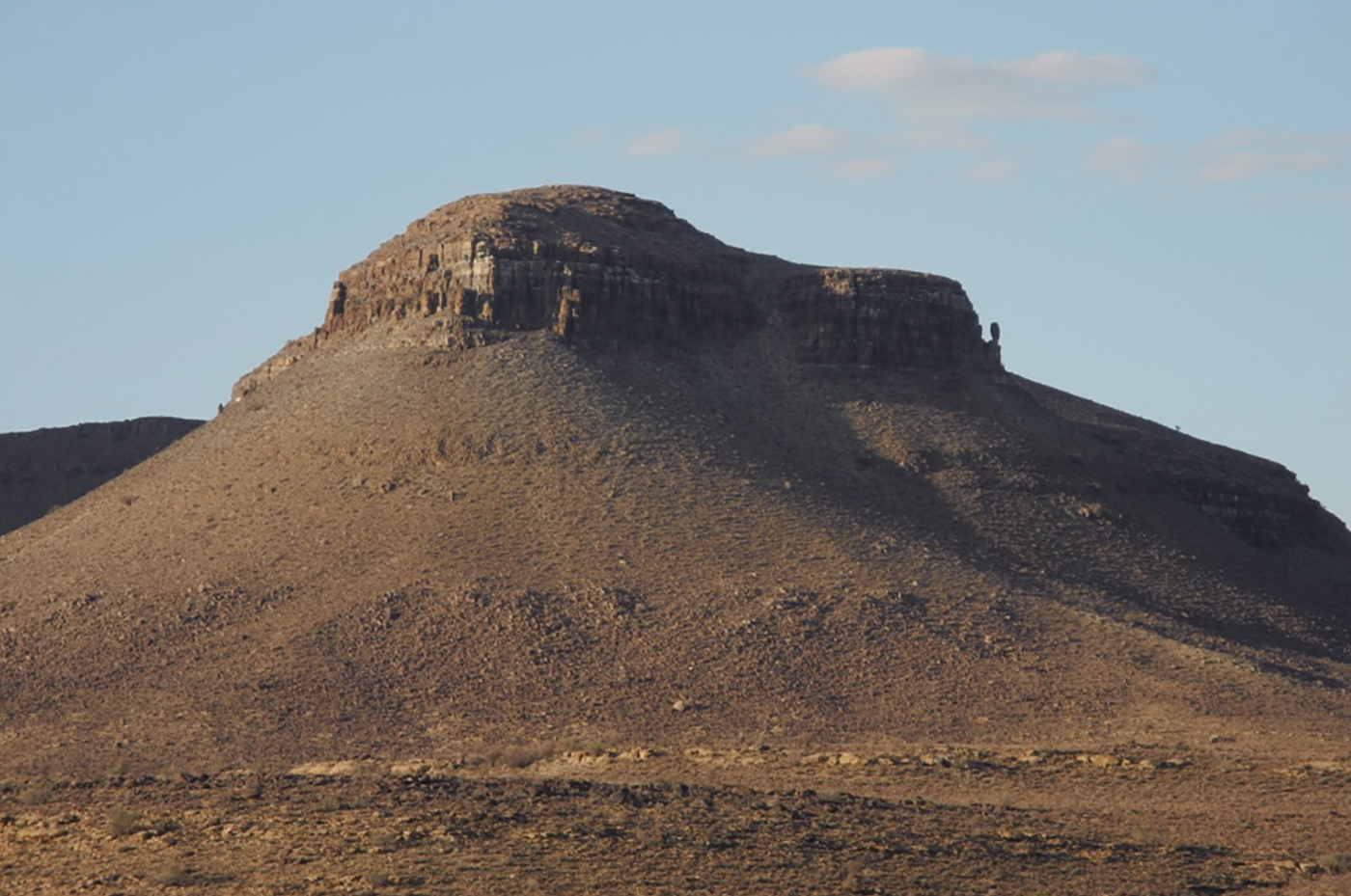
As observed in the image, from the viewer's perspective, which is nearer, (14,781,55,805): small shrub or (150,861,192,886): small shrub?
(150,861,192,886): small shrub

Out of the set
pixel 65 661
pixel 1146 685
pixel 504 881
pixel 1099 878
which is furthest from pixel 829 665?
pixel 504 881

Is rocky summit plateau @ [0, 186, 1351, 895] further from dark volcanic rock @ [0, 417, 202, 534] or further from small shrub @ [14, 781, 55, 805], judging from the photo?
dark volcanic rock @ [0, 417, 202, 534]

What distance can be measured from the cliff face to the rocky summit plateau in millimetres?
162

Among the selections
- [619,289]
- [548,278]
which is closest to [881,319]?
[619,289]

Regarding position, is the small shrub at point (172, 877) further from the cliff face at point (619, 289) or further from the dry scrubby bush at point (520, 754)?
the cliff face at point (619, 289)

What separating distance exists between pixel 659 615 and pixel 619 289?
20308 mm

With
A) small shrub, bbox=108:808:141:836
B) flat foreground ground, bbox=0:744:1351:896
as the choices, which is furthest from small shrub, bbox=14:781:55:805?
small shrub, bbox=108:808:141:836

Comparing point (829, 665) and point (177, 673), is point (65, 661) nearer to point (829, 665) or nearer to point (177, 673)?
point (177, 673)

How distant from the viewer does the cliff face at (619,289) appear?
244 ft

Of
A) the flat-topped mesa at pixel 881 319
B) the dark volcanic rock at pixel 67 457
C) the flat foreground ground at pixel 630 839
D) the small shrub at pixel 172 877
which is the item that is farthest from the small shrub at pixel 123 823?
the dark volcanic rock at pixel 67 457

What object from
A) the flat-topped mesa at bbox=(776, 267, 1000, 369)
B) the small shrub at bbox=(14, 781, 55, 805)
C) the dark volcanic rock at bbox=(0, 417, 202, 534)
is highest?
the flat-topped mesa at bbox=(776, 267, 1000, 369)

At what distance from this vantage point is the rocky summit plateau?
3125 cm

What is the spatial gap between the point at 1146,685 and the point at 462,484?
845 inches

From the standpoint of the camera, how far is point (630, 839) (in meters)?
→ 30.0
